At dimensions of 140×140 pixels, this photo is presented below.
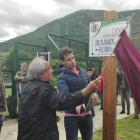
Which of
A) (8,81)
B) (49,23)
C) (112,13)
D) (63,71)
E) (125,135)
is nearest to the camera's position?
(63,71)

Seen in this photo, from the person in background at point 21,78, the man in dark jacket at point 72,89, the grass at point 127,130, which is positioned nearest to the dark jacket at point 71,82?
the man in dark jacket at point 72,89

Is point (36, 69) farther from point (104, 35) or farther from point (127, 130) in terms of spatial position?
point (127, 130)

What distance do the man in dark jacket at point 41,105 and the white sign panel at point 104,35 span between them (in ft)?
5.25

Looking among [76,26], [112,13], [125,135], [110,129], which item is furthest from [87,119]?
[76,26]

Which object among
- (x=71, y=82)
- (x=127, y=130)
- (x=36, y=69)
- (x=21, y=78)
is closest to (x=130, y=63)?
(x=71, y=82)

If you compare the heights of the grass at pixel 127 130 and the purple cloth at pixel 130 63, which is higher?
the purple cloth at pixel 130 63

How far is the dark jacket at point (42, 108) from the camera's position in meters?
2.00

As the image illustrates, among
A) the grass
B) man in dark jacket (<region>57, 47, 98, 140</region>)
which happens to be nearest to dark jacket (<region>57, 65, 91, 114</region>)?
man in dark jacket (<region>57, 47, 98, 140</region>)

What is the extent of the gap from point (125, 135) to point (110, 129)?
2136 mm

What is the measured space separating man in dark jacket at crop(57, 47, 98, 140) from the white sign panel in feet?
2.63

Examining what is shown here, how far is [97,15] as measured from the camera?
99812mm

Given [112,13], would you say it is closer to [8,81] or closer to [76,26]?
[8,81]

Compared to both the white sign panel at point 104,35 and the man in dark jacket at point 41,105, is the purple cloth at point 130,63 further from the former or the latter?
the man in dark jacket at point 41,105

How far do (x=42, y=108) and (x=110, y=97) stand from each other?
1732mm
